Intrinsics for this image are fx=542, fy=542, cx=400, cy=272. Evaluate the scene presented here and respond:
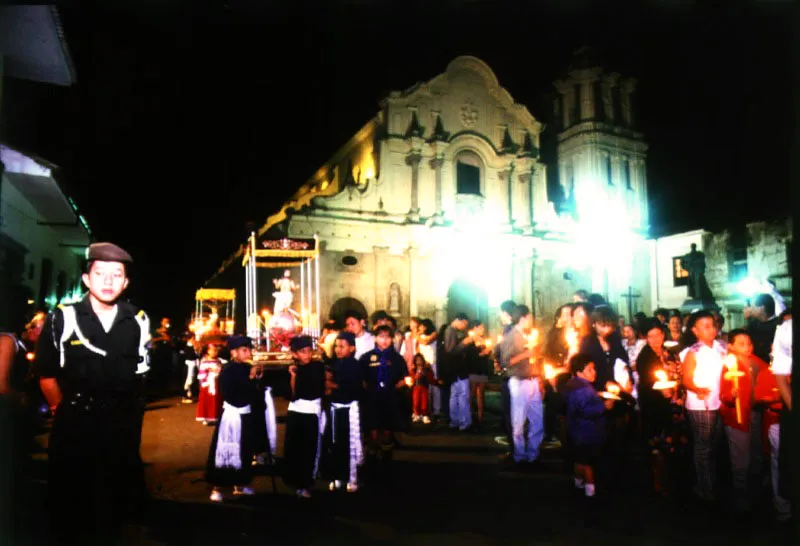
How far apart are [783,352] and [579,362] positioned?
1.93 metres

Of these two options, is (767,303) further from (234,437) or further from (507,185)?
(507,185)

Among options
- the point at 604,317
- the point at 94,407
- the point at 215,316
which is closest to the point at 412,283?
the point at 215,316

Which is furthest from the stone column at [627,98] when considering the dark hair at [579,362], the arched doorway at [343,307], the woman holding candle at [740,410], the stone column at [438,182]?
the dark hair at [579,362]

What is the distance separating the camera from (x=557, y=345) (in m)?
7.43

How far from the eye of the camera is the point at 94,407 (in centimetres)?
328

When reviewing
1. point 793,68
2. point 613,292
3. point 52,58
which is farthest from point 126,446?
point 613,292

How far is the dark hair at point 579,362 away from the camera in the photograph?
6.01 m

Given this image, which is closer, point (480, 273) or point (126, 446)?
point (126, 446)

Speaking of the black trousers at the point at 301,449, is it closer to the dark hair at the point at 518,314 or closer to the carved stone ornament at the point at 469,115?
the dark hair at the point at 518,314

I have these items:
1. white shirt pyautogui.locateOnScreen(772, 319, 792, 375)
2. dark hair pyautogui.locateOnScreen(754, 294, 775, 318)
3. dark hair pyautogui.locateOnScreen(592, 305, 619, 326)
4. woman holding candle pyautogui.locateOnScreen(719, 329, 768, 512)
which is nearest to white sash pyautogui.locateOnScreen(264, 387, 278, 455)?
dark hair pyautogui.locateOnScreen(592, 305, 619, 326)

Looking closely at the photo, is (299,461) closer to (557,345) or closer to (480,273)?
(557,345)

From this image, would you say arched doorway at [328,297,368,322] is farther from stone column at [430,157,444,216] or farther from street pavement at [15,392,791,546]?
street pavement at [15,392,791,546]

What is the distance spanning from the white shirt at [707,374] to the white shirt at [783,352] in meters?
1.11

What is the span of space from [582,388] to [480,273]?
61.2 feet
